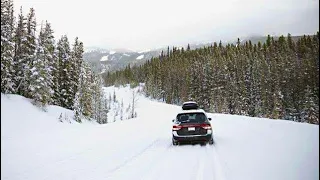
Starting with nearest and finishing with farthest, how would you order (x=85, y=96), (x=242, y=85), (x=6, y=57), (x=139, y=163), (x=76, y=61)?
(x=139, y=163)
(x=6, y=57)
(x=85, y=96)
(x=76, y=61)
(x=242, y=85)

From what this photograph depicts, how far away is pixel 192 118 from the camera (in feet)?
46.5

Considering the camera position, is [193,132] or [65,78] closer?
[193,132]

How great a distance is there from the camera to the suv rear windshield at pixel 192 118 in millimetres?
13945

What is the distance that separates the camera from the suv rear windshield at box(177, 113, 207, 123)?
45.8ft

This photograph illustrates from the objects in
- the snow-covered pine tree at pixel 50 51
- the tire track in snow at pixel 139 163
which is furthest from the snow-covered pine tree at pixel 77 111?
the tire track in snow at pixel 139 163

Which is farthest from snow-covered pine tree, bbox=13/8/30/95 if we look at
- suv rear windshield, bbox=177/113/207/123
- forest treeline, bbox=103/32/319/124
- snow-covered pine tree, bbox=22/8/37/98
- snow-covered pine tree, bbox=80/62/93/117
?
forest treeline, bbox=103/32/319/124

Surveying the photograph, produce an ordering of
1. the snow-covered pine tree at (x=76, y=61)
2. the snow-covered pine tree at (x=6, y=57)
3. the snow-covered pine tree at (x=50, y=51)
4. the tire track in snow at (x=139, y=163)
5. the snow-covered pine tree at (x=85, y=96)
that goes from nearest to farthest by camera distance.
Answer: the tire track in snow at (x=139, y=163)
the snow-covered pine tree at (x=6, y=57)
the snow-covered pine tree at (x=50, y=51)
the snow-covered pine tree at (x=85, y=96)
the snow-covered pine tree at (x=76, y=61)

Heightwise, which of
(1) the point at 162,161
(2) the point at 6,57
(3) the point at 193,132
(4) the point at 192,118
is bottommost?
(1) the point at 162,161

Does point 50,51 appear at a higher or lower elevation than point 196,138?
higher

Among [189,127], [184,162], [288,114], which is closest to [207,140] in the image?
[189,127]

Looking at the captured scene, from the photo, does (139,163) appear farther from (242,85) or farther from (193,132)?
(242,85)

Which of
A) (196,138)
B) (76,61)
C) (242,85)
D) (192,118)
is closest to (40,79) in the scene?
(76,61)

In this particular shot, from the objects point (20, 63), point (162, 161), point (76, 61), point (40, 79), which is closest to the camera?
point (162, 161)

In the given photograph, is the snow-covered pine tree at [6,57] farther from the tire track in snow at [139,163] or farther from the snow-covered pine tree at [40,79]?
the tire track in snow at [139,163]
